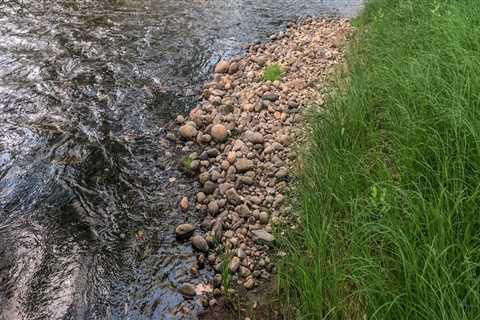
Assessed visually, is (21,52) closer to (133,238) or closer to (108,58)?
(108,58)

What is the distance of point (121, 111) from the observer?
6.30 metres

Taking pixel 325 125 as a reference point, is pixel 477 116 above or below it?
above

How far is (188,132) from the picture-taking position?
5777 mm

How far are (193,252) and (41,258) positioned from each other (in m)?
1.38

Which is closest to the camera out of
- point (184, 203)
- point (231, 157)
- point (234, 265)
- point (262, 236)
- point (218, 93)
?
point (234, 265)

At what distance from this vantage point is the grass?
89.9 inches

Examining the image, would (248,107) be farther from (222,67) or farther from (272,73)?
(222,67)

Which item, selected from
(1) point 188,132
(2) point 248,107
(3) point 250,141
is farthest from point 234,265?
(2) point 248,107

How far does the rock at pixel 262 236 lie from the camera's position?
4.05 m

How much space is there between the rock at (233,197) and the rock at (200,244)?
22.9 inches

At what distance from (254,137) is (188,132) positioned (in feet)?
3.01

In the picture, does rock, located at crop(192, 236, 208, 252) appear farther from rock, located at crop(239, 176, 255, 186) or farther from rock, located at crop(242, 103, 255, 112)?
rock, located at crop(242, 103, 255, 112)

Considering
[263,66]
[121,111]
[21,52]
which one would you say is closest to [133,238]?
[121,111]

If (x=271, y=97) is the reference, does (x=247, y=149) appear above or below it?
below
